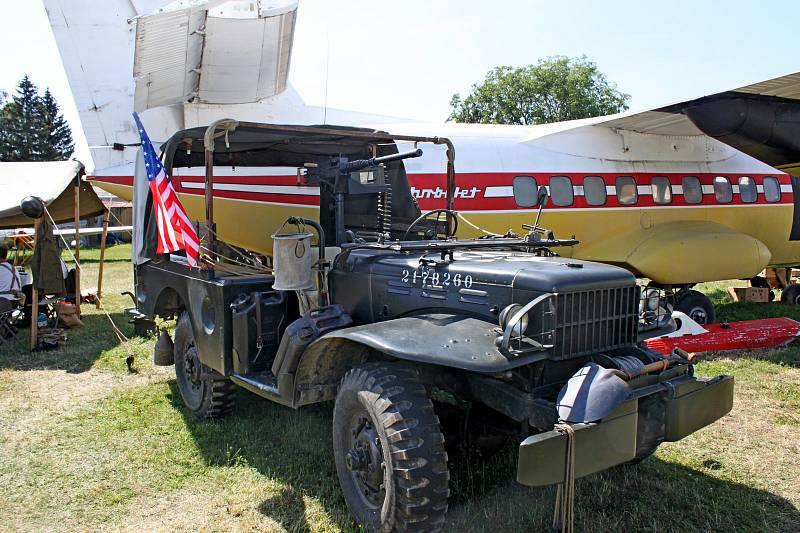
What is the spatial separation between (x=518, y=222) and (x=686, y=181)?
359cm

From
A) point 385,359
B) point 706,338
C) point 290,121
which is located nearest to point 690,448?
point 385,359

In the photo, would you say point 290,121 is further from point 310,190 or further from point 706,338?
point 706,338

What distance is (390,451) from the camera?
3242 mm

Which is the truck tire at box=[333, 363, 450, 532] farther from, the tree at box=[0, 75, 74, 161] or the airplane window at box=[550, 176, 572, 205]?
the tree at box=[0, 75, 74, 161]

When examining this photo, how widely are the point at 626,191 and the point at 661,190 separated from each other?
77 centimetres

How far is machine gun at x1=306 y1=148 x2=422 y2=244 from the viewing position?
17.6 ft

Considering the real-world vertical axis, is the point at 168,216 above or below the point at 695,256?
above

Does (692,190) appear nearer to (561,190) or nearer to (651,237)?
(651,237)

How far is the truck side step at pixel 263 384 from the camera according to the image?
4182 mm

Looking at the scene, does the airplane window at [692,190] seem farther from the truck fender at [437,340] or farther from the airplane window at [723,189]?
the truck fender at [437,340]

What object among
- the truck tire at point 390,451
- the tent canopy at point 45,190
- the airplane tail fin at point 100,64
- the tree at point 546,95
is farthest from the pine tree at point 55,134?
the truck tire at point 390,451

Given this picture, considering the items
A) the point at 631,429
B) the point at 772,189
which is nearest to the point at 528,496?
the point at 631,429

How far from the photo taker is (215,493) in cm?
430

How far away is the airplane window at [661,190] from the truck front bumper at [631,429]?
8135mm
